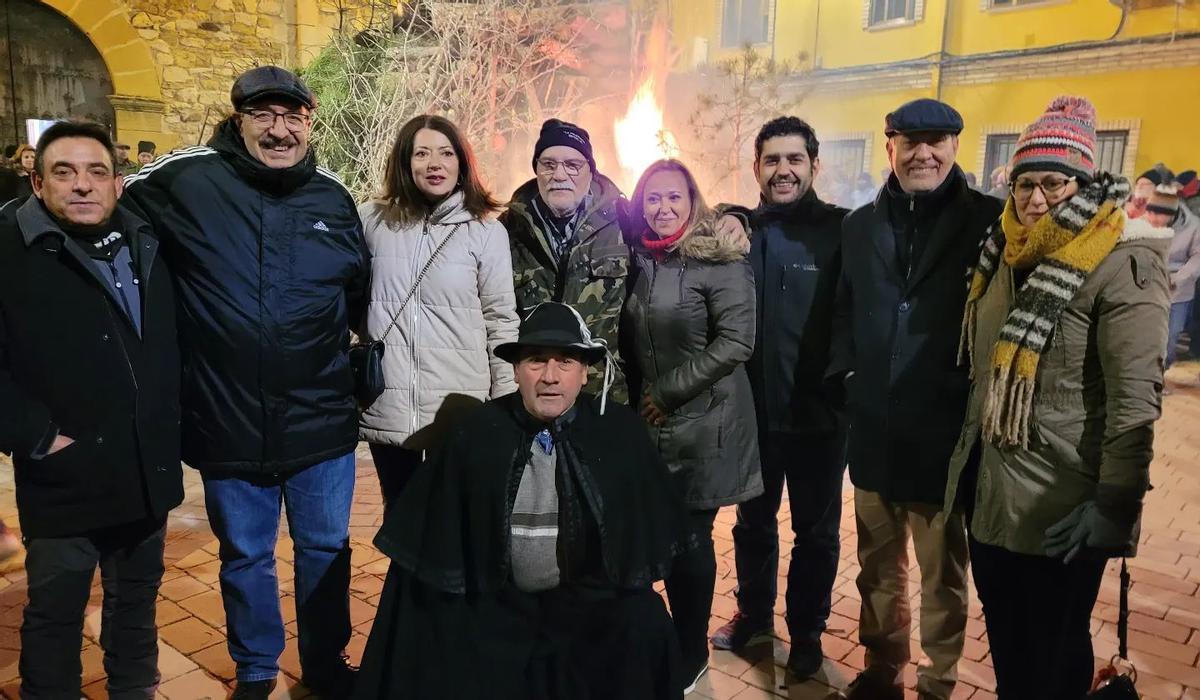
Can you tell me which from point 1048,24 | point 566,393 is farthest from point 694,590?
point 1048,24

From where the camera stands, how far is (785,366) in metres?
3.34

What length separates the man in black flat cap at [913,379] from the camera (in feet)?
9.36

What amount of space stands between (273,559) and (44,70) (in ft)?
37.1

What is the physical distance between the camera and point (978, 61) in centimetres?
1247

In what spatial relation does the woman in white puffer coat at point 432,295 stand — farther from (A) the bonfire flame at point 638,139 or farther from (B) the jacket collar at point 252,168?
(A) the bonfire flame at point 638,139

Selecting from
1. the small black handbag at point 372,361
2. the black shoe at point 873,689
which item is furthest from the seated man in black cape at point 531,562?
the black shoe at point 873,689

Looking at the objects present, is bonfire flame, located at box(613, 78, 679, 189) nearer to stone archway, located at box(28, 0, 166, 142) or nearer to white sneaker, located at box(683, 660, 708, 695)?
stone archway, located at box(28, 0, 166, 142)

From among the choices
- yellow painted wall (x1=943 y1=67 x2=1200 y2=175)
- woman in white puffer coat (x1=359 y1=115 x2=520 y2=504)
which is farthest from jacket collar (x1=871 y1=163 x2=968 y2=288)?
yellow painted wall (x1=943 y1=67 x2=1200 y2=175)

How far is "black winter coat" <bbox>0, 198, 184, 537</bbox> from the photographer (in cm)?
246

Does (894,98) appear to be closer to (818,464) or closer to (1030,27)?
(1030,27)

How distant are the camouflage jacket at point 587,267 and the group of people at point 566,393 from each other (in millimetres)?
17

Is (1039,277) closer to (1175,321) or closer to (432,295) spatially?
(432,295)

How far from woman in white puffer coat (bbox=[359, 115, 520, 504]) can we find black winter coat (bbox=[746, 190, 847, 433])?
3.56 feet

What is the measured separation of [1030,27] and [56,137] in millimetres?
13280
